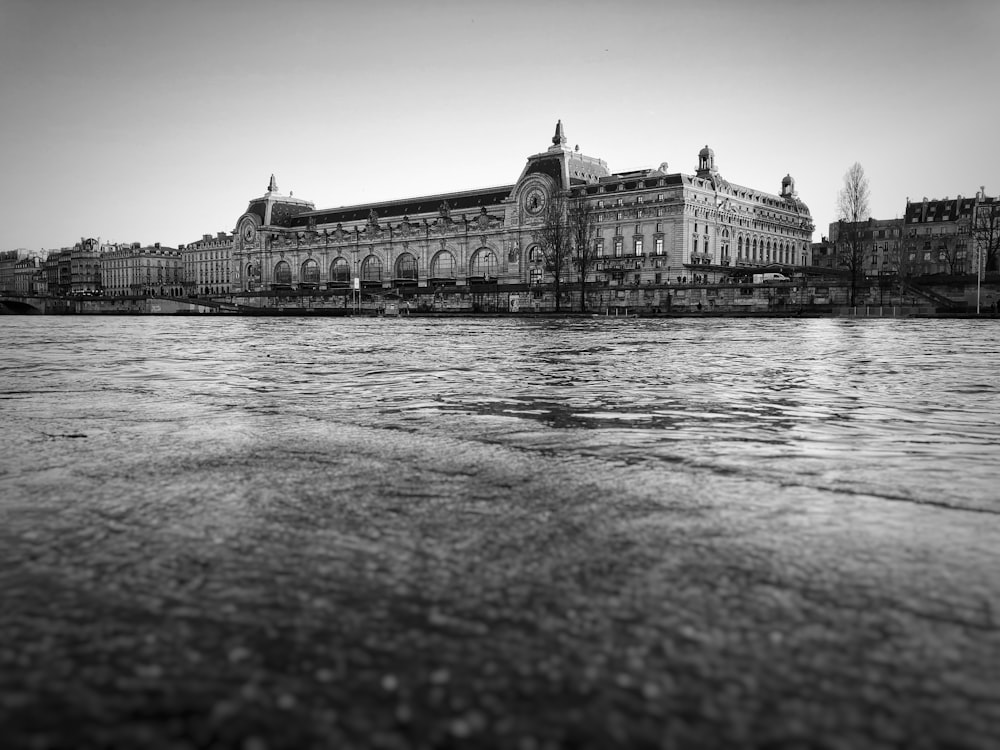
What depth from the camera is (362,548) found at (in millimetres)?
2613

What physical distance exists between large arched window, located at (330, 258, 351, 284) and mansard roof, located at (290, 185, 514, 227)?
902cm

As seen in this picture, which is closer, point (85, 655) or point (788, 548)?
point (85, 655)

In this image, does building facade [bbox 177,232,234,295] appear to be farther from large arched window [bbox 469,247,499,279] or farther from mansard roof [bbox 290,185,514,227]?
large arched window [bbox 469,247,499,279]

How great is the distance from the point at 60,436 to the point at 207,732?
14.2ft

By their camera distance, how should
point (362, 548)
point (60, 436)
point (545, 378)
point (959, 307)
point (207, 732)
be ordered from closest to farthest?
point (207, 732) < point (362, 548) < point (60, 436) < point (545, 378) < point (959, 307)

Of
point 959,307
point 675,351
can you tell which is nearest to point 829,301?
point 959,307

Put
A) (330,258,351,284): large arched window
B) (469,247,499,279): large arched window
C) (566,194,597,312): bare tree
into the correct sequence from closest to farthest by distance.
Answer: (566,194,597,312): bare tree
(469,247,499,279): large arched window
(330,258,351,284): large arched window

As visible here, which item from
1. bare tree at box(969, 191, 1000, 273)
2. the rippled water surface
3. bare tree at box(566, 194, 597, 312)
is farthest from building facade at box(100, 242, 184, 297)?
the rippled water surface

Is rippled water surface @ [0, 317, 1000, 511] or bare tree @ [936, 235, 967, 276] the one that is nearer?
rippled water surface @ [0, 317, 1000, 511]

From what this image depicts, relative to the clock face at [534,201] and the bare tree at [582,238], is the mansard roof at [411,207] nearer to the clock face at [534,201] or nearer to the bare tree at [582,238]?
the clock face at [534,201]

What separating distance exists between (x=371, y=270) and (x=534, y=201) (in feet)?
110

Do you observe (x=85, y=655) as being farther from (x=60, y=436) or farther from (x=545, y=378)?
(x=545, y=378)

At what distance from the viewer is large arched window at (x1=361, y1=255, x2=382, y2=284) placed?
397 feet

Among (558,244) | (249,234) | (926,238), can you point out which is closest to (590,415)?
(558,244)
